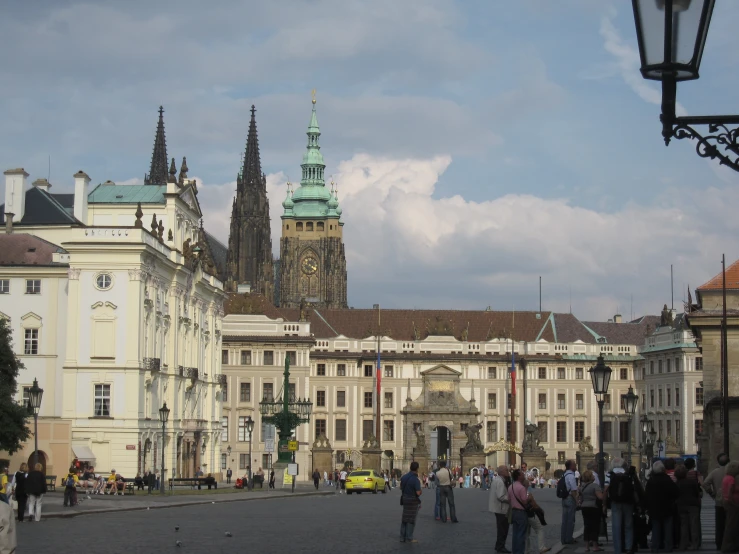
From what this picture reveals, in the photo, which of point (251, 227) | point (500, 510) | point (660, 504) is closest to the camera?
point (660, 504)

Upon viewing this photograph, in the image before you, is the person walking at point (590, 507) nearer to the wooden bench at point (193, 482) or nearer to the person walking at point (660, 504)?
the person walking at point (660, 504)

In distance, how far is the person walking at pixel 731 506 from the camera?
64.2 ft

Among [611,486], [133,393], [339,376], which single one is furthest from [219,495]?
[339,376]

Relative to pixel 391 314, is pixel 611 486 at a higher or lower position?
lower

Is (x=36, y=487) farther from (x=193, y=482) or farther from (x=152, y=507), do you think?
(x=193, y=482)

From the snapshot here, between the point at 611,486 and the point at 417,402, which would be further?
the point at 417,402

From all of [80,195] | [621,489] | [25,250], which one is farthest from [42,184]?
[621,489]

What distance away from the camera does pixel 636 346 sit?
11756 centimetres

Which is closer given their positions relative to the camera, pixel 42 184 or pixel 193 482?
pixel 193 482

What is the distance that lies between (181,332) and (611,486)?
57.4 meters

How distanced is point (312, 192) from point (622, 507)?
16706 centimetres

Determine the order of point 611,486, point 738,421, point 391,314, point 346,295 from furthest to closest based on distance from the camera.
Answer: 1. point 346,295
2. point 391,314
3. point 738,421
4. point 611,486

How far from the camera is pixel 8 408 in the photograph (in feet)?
172

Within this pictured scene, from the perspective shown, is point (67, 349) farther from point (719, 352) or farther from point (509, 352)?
Answer: point (509, 352)
